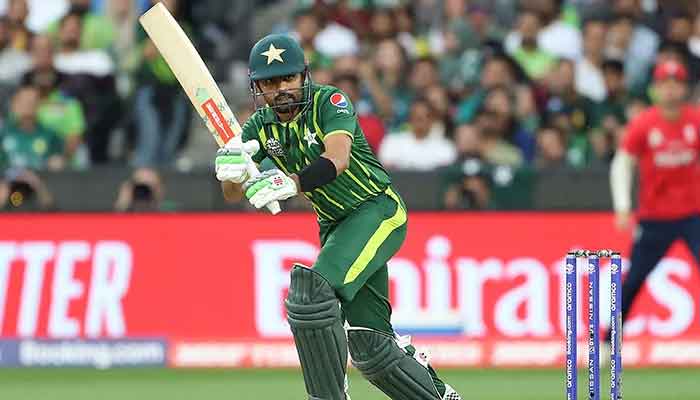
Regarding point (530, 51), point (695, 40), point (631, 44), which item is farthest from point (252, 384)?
point (695, 40)

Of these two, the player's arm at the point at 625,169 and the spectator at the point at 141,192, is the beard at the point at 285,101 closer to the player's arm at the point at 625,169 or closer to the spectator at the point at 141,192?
the player's arm at the point at 625,169

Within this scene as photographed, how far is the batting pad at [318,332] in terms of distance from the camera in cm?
591

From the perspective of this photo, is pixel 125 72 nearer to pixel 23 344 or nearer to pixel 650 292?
pixel 23 344

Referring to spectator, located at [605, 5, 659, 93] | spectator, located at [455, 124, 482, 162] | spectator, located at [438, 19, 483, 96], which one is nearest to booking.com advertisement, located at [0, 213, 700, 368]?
spectator, located at [455, 124, 482, 162]

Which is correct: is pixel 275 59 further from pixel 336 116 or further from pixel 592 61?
pixel 592 61

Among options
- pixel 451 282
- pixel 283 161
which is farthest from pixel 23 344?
pixel 283 161

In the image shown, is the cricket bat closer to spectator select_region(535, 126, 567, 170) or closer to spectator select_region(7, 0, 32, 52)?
spectator select_region(535, 126, 567, 170)

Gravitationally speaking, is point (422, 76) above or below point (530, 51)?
below

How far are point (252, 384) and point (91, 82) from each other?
3742mm

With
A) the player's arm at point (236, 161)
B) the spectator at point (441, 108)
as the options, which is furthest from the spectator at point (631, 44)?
the player's arm at point (236, 161)

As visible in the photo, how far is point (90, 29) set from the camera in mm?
12750

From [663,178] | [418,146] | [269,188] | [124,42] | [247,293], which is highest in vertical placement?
[124,42]

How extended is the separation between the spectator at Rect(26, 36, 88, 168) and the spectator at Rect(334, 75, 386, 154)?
1.99 meters

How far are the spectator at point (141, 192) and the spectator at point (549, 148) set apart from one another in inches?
116
